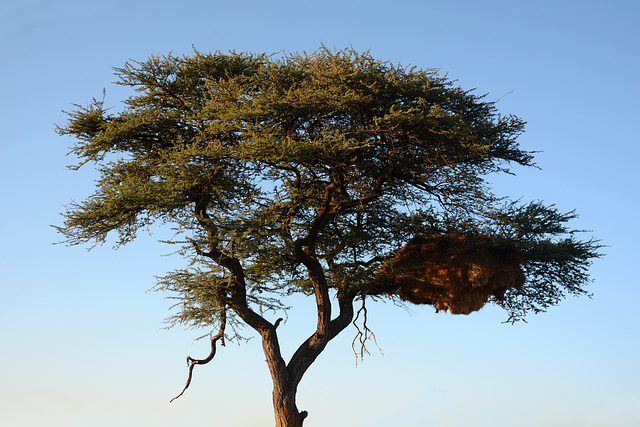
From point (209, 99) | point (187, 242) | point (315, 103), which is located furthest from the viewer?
point (209, 99)

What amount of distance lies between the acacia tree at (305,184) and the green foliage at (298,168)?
0.04 metres

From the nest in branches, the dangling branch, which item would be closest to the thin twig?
the dangling branch

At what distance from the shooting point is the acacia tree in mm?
16875

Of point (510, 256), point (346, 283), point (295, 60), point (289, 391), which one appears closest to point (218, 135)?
point (295, 60)

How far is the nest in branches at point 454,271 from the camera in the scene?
18.0 metres

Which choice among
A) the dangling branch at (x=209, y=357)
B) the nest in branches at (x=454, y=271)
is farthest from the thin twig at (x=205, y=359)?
the nest in branches at (x=454, y=271)

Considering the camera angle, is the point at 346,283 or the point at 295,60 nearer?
the point at 295,60

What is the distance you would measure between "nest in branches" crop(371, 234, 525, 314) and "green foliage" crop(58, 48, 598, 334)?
1.80 ft

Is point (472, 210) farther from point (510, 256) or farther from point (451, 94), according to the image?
point (451, 94)

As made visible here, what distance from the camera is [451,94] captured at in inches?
690

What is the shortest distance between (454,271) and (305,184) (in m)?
4.47

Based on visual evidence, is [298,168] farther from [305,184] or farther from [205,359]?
[205,359]

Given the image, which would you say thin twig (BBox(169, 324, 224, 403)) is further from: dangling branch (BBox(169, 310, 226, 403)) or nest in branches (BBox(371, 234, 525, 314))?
nest in branches (BBox(371, 234, 525, 314))

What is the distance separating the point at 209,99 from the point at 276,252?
463 cm
